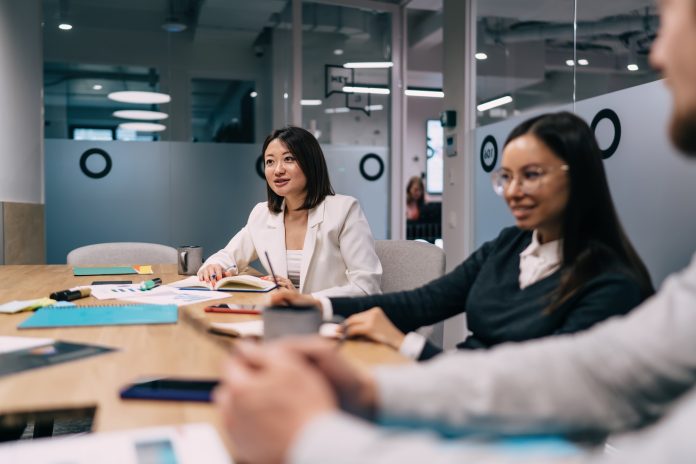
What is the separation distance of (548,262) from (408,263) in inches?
36.2

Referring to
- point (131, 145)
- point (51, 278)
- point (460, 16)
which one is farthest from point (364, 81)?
point (51, 278)

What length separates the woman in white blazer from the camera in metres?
2.34

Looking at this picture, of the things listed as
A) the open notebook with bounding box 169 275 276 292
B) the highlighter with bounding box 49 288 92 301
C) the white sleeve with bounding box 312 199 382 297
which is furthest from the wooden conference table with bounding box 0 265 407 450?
the white sleeve with bounding box 312 199 382 297

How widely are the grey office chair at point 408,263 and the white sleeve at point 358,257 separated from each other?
7 centimetres

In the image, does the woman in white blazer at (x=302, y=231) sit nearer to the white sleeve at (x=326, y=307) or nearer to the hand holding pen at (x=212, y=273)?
the hand holding pen at (x=212, y=273)

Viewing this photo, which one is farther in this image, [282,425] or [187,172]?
[187,172]

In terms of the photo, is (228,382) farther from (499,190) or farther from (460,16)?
(460,16)

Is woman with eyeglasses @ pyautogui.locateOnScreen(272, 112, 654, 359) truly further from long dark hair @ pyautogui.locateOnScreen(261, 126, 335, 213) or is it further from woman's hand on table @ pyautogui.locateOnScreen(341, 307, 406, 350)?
long dark hair @ pyautogui.locateOnScreen(261, 126, 335, 213)

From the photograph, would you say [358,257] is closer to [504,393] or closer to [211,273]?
[211,273]

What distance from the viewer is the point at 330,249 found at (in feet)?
7.88

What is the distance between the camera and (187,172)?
191 inches

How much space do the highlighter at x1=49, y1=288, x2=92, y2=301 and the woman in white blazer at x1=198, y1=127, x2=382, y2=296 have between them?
0.45m

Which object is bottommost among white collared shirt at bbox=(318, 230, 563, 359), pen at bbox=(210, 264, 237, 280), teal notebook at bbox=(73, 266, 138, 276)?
teal notebook at bbox=(73, 266, 138, 276)

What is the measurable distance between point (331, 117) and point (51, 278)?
10.1 ft
